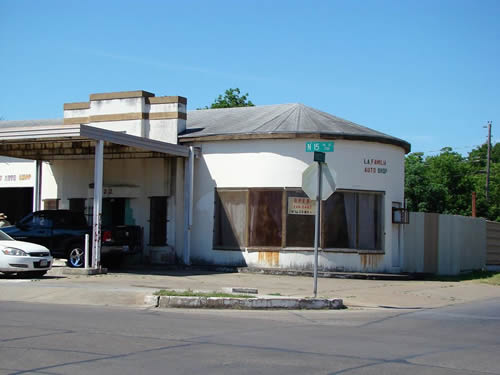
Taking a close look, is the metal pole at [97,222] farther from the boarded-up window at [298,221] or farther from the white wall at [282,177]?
the boarded-up window at [298,221]

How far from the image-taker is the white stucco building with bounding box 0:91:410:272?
66.4 ft

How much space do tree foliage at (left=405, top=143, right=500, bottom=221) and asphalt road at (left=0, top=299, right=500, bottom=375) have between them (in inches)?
1392

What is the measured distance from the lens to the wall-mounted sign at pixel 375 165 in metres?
20.7

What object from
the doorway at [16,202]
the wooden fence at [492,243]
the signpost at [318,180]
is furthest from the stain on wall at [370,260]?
the doorway at [16,202]

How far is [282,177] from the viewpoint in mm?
20328

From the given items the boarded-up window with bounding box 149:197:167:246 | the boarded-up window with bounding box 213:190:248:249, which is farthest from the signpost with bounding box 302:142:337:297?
the boarded-up window with bounding box 149:197:167:246

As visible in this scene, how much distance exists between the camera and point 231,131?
21.3m

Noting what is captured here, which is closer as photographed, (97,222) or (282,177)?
(97,222)

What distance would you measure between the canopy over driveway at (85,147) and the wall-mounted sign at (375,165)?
5.51 meters

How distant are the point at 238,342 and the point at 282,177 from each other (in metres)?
11.9

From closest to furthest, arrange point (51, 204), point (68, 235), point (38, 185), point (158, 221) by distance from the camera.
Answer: point (68, 235)
point (158, 221)
point (51, 204)
point (38, 185)

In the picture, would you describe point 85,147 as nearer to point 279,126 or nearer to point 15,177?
point 279,126

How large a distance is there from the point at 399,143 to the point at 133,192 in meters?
8.94

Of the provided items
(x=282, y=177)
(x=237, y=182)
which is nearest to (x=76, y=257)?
(x=237, y=182)
